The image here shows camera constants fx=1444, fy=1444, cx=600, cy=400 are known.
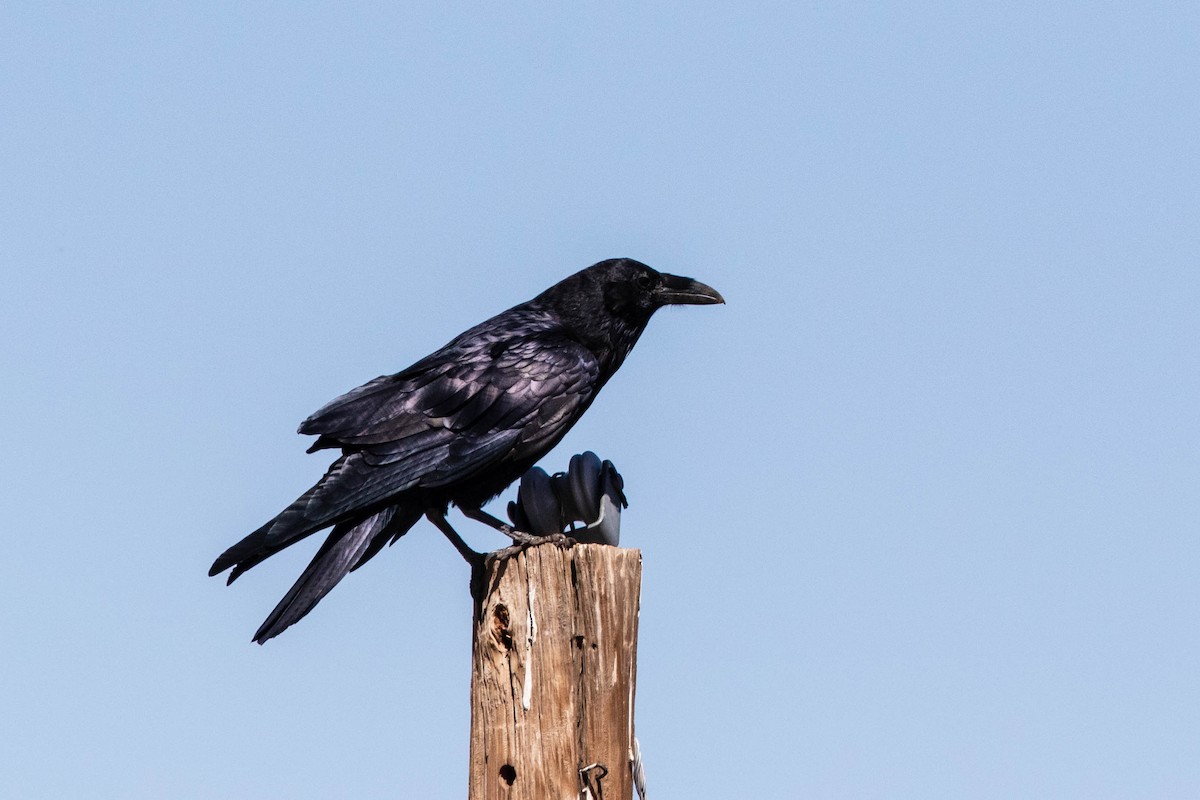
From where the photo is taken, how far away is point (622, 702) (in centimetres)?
450

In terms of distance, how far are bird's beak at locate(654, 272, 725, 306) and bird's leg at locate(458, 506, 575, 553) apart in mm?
1824

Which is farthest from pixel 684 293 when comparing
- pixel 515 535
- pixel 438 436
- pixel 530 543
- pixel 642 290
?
pixel 530 543

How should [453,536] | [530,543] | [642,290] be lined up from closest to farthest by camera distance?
1. [530,543]
2. [453,536]
3. [642,290]

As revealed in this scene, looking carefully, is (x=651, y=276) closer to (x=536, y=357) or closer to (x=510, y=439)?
(x=536, y=357)

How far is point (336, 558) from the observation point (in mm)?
5680

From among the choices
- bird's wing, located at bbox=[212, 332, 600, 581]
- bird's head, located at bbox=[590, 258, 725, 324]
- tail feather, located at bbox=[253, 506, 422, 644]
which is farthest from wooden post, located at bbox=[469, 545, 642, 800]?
bird's head, located at bbox=[590, 258, 725, 324]

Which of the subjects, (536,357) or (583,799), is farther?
(536,357)

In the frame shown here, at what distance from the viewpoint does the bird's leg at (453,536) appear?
232 inches

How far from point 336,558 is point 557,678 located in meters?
1.54

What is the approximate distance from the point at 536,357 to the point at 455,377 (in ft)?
1.35

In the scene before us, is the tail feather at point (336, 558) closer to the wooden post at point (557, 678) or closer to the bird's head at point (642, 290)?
the wooden post at point (557, 678)

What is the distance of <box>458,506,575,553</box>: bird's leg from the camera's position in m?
4.96

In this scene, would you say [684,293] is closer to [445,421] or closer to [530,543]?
[445,421]

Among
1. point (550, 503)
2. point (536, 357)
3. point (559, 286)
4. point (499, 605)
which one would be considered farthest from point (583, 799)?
point (559, 286)
